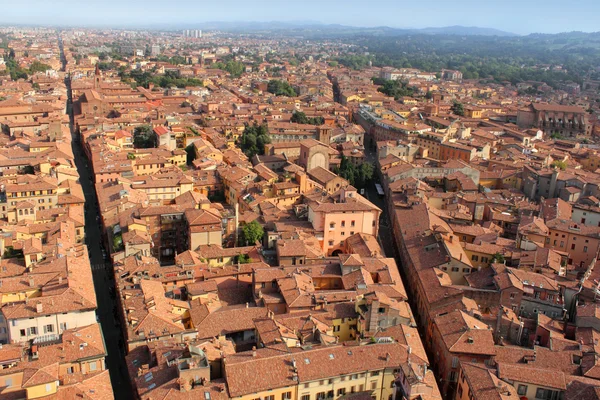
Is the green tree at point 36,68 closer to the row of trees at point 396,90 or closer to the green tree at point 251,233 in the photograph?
the row of trees at point 396,90

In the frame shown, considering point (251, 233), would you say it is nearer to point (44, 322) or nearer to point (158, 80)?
point (44, 322)

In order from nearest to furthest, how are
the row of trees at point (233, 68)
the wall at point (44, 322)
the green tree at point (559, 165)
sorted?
the wall at point (44, 322) < the green tree at point (559, 165) < the row of trees at point (233, 68)

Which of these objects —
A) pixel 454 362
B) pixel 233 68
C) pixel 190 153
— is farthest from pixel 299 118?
pixel 233 68

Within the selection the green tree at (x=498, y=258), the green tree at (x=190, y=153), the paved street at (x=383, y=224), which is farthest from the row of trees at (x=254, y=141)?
the green tree at (x=498, y=258)

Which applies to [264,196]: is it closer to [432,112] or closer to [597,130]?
[432,112]

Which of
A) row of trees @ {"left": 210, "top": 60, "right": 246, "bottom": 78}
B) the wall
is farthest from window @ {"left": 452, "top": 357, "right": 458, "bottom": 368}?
→ row of trees @ {"left": 210, "top": 60, "right": 246, "bottom": 78}
